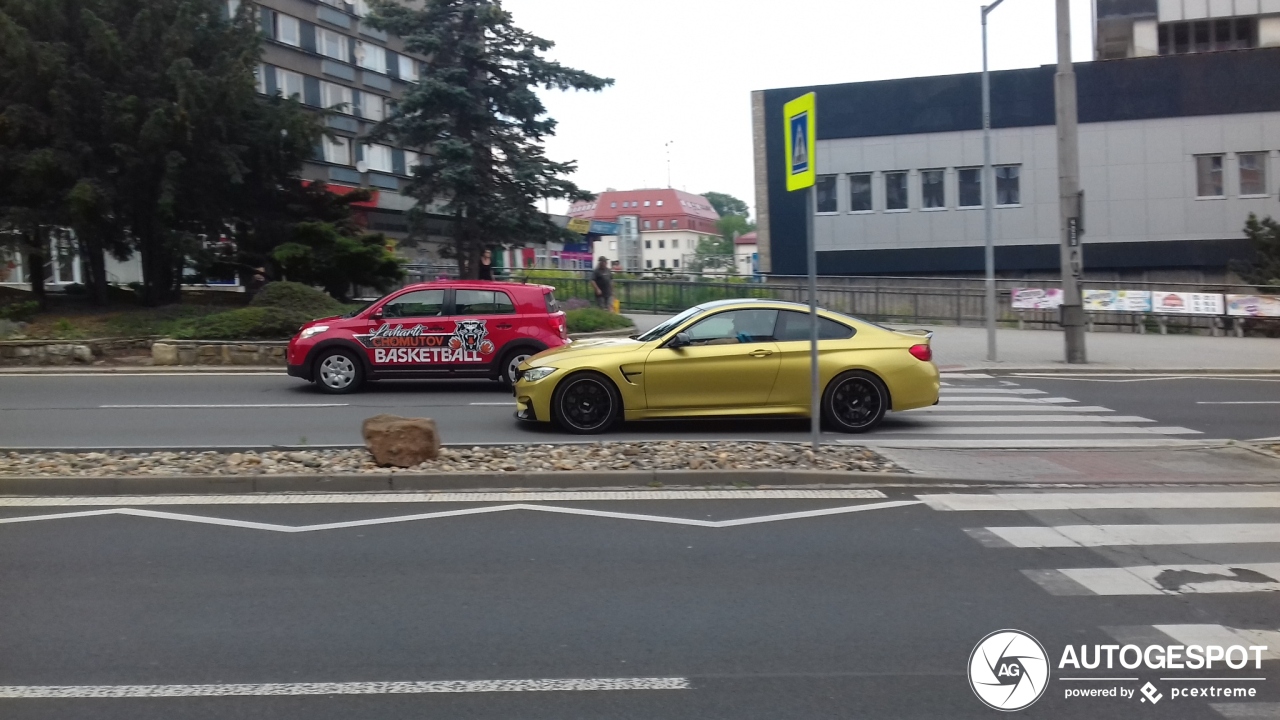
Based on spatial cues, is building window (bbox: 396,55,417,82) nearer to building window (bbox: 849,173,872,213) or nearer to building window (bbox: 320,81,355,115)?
building window (bbox: 320,81,355,115)

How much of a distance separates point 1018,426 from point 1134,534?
557 centimetres

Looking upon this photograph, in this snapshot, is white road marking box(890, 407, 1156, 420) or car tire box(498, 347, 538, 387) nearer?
white road marking box(890, 407, 1156, 420)

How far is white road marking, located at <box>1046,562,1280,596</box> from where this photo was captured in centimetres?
632

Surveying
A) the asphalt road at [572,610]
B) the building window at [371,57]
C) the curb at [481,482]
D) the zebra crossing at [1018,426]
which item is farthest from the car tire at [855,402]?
the building window at [371,57]

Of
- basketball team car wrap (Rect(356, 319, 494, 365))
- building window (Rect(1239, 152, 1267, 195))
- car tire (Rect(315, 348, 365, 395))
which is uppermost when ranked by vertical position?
building window (Rect(1239, 152, 1267, 195))

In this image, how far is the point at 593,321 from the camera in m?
22.2

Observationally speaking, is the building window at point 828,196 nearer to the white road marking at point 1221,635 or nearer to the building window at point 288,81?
the building window at point 288,81

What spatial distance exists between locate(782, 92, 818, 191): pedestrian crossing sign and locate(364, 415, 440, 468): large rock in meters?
3.99

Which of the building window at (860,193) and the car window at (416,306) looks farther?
the building window at (860,193)

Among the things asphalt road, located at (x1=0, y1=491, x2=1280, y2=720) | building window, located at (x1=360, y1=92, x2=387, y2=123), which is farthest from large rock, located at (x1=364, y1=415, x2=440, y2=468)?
building window, located at (x1=360, y1=92, x2=387, y2=123)

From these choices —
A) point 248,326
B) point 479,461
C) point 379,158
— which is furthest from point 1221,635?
point 379,158

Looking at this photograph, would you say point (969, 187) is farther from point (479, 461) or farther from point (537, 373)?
point (479, 461)

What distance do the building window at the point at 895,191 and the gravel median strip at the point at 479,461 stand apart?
108 feet

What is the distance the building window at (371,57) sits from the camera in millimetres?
49562
